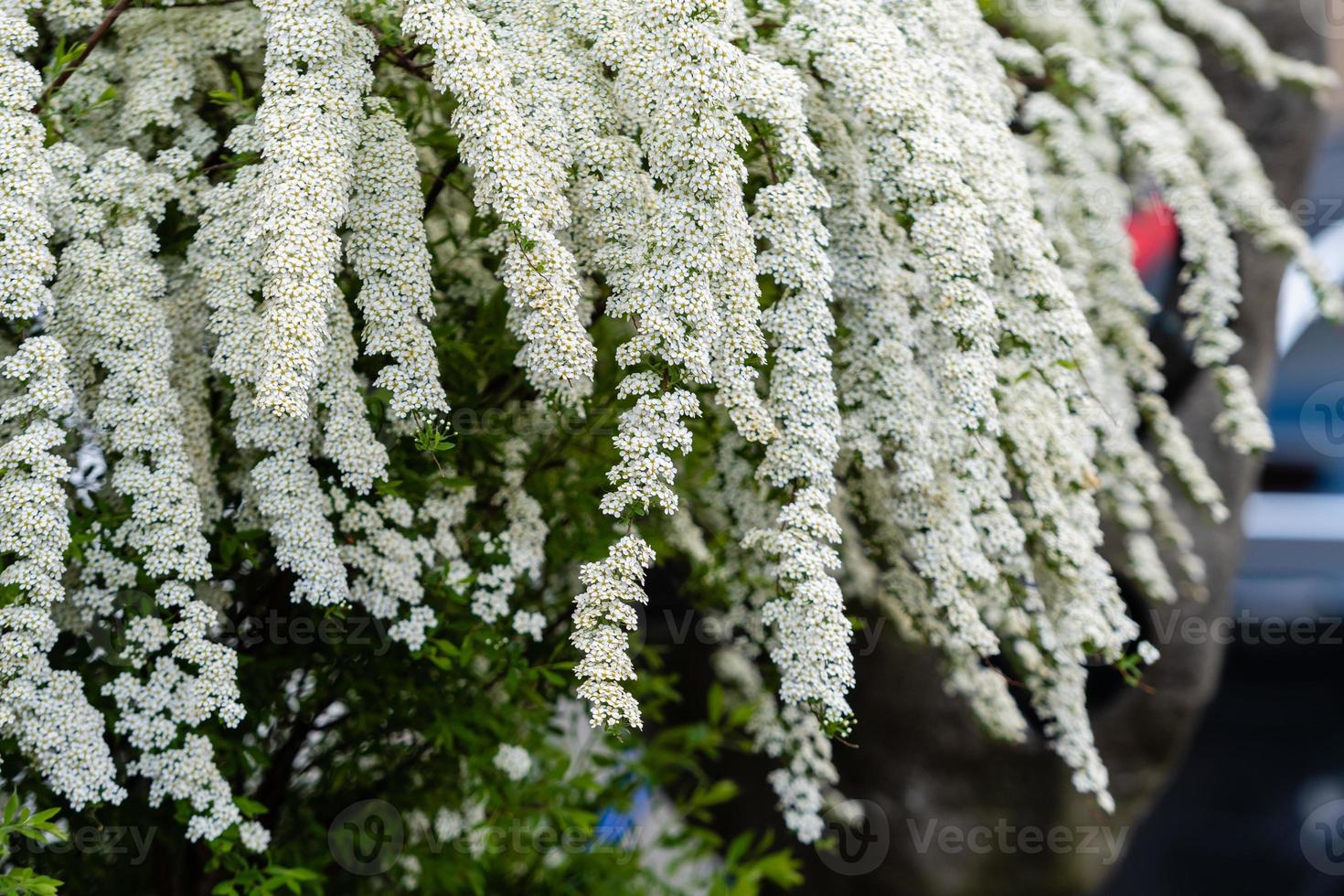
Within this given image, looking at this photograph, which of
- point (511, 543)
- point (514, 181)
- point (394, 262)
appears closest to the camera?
point (514, 181)

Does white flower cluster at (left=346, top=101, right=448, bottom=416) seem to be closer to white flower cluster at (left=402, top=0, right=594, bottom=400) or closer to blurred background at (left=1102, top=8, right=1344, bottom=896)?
white flower cluster at (left=402, top=0, right=594, bottom=400)

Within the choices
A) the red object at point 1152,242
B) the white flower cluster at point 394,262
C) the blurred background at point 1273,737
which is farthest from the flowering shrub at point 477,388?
the blurred background at point 1273,737

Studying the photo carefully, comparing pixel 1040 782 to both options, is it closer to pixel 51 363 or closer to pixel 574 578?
pixel 574 578

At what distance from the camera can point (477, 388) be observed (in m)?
2.09

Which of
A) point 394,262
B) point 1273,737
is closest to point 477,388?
point 394,262

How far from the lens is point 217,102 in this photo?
75.9 inches

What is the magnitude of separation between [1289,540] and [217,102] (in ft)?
17.9

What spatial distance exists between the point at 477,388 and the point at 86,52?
30.5 inches

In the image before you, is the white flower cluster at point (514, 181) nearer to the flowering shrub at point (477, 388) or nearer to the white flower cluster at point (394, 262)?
the flowering shrub at point (477, 388)

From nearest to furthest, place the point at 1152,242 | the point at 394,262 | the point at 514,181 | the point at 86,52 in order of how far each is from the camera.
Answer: the point at 514,181
the point at 394,262
the point at 86,52
the point at 1152,242

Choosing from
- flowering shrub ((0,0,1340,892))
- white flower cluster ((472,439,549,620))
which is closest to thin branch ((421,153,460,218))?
flowering shrub ((0,0,1340,892))

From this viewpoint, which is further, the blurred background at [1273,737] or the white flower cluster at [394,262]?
the blurred background at [1273,737]

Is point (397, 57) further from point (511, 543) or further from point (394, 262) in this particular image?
point (511, 543)

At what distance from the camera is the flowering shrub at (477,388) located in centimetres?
154
